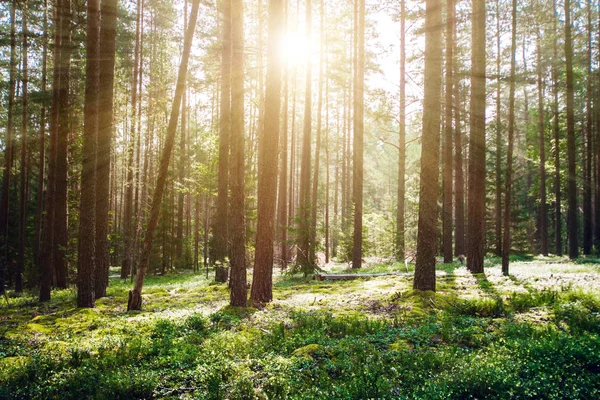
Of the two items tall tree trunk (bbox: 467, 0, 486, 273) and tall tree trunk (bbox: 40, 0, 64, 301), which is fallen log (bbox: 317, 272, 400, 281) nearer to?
tall tree trunk (bbox: 467, 0, 486, 273)

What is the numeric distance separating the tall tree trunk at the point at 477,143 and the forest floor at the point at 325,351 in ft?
14.0

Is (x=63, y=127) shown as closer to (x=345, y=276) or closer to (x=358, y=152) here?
(x=345, y=276)

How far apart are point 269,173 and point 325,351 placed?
5612 mm

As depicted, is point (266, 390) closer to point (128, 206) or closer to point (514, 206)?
point (128, 206)

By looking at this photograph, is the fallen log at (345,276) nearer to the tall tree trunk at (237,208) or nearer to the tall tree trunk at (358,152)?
the tall tree trunk at (358,152)

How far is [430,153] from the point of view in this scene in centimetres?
982

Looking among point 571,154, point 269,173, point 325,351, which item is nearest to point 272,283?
point 269,173

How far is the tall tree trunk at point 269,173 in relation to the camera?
33.1 ft

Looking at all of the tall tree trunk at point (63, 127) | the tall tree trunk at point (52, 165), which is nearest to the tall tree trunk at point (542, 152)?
the tall tree trunk at point (63, 127)

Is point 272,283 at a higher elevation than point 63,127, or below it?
below

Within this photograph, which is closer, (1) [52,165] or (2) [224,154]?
(1) [52,165]

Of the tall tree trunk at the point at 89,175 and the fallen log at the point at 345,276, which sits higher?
the tall tree trunk at the point at 89,175

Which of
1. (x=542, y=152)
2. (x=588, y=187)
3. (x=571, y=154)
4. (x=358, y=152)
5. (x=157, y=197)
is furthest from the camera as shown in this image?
(x=542, y=152)

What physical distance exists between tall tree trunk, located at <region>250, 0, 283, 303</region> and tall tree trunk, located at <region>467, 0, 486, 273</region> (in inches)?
316
